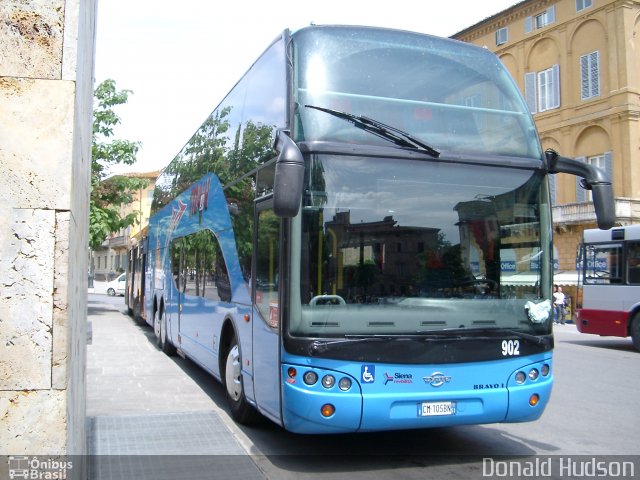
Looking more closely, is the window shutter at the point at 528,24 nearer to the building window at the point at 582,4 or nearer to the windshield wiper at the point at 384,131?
the building window at the point at 582,4

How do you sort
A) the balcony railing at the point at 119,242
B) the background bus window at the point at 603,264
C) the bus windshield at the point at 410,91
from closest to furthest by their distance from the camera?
the bus windshield at the point at 410,91 < the background bus window at the point at 603,264 < the balcony railing at the point at 119,242

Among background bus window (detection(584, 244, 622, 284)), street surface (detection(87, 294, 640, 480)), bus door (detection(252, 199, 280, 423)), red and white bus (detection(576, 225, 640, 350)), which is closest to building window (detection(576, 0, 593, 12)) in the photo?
red and white bus (detection(576, 225, 640, 350))

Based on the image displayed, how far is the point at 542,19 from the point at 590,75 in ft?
16.0

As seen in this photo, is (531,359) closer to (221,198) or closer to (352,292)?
(352,292)

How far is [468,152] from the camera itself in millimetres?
5719

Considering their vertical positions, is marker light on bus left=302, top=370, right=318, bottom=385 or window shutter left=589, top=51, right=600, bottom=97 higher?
window shutter left=589, top=51, right=600, bottom=97

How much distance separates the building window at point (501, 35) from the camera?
35.5 m

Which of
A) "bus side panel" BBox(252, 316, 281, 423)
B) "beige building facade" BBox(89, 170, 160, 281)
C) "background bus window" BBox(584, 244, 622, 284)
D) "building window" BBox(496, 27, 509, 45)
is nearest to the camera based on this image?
"bus side panel" BBox(252, 316, 281, 423)

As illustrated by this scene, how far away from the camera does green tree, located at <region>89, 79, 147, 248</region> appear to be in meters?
22.6

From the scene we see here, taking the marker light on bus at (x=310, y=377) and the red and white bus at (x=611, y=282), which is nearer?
the marker light on bus at (x=310, y=377)

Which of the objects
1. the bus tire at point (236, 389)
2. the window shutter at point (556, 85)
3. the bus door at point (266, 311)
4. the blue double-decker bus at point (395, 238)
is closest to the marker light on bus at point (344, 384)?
the blue double-decker bus at point (395, 238)

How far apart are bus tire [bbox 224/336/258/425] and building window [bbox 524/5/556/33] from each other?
1224 inches

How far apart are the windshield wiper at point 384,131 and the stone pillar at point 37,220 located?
321 centimetres

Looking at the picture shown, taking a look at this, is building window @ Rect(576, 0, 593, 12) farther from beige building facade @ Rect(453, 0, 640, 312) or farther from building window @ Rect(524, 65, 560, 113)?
building window @ Rect(524, 65, 560, 113)
